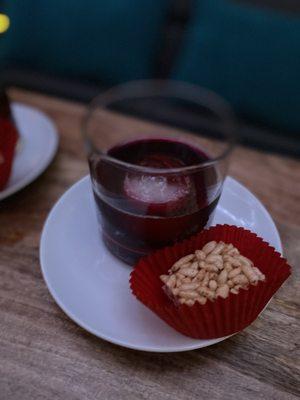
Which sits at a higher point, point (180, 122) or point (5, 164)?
point (5, 164)

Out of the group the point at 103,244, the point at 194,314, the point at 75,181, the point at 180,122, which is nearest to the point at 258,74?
the point at 180,122

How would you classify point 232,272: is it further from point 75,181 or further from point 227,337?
point 75,181

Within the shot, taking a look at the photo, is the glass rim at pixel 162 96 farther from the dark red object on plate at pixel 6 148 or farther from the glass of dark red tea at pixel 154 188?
the dark red object on plate at pixel 6 148

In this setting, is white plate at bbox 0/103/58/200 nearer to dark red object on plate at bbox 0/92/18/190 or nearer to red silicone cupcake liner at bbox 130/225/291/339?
dark red object on plate at bbox 0/92/18/190

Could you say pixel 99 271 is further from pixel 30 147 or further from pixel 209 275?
pixel 30 147

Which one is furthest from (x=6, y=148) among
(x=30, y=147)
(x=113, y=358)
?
(x=113, y=358)
